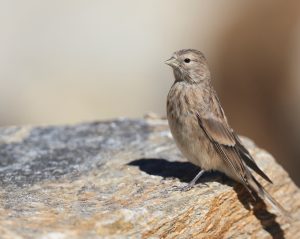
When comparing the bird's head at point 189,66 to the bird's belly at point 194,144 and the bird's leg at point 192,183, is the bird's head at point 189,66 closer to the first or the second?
the bird's belly at point 194,144

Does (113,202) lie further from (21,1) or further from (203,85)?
(21,1)

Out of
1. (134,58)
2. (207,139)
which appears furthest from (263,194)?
(134,58)

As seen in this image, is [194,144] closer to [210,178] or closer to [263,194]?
[210,178]

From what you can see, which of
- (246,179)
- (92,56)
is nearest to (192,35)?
(92,56)

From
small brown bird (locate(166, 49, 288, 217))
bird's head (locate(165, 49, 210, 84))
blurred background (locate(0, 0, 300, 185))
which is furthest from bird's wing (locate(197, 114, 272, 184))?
blurred background (locate(0, 0, 300, 185))

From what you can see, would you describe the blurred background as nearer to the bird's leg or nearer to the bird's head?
the bird's head
